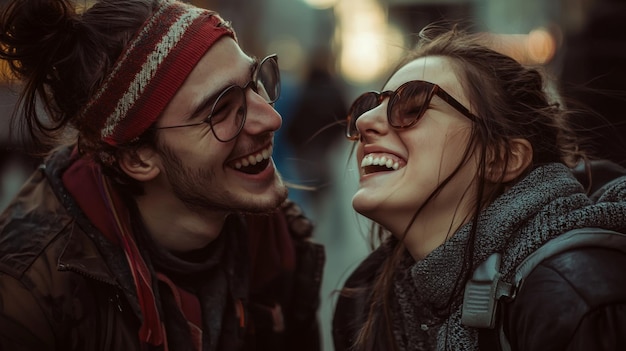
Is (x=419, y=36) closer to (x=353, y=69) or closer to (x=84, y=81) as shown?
(x=84, y=81)

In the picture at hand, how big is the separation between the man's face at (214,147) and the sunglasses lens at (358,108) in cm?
31

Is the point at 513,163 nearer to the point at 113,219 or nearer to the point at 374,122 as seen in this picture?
the point at 374,122

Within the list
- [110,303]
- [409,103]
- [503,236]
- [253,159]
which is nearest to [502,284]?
[503,236]

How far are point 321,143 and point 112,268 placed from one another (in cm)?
709

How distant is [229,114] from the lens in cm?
287

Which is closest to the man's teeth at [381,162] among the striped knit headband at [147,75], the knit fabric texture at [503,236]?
the knit fabric texture at [503,236]

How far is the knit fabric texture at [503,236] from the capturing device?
7.46ft

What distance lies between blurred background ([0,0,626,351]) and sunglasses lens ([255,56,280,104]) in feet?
1.03

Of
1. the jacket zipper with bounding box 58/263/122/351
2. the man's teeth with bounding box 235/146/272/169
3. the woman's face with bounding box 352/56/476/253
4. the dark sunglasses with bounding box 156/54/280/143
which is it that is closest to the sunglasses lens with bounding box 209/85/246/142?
the dark sunglasses with bounding box 156/54/280/143

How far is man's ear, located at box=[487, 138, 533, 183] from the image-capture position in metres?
2.62

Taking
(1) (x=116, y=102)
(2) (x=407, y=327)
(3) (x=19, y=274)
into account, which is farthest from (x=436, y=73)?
(3) (x=19, y=274)

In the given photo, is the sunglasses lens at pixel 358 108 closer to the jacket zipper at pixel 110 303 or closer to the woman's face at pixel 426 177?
the woman's face at pixel 426 177

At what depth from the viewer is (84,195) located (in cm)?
278

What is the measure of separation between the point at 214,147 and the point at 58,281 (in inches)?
30.0
